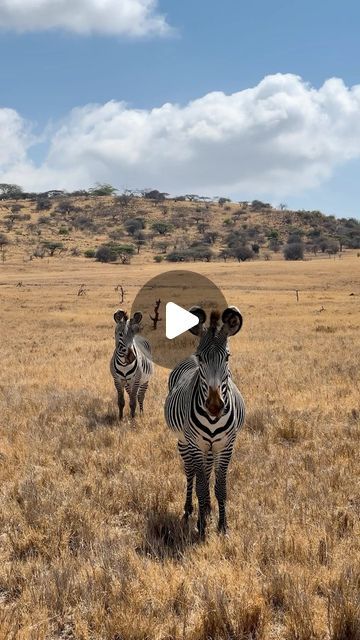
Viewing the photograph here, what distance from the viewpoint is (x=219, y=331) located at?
5082 mm

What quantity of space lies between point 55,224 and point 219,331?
116033 mm

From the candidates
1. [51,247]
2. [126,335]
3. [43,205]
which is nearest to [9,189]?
[43,205]

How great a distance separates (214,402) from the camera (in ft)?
15.9

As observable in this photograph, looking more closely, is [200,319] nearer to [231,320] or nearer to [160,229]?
[231,320]

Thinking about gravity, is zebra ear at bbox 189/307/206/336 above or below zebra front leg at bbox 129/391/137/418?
above

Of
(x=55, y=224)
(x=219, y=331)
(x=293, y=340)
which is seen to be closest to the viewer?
(x=219, y=331)

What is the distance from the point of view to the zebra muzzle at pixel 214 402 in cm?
481

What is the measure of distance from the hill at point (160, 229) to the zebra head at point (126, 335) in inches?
2755

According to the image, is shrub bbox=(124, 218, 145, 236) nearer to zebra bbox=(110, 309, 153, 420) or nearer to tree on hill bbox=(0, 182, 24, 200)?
tree on hill bbox=(0, 182, 24, 200)

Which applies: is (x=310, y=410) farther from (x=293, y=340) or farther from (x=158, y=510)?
(x=293, y=340)

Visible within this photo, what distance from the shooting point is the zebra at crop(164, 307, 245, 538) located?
4.93m

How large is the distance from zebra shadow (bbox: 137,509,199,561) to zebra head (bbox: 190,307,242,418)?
133cm

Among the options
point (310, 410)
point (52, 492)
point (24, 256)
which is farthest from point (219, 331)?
point (24, 256)

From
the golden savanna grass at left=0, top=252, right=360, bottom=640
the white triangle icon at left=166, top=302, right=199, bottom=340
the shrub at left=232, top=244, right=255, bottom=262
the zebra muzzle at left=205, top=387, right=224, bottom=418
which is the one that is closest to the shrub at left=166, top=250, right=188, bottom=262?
the shrub at left=232, top=244, right=255, bottom=262
